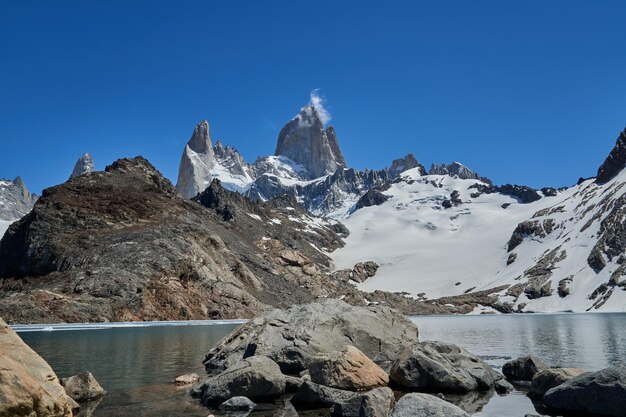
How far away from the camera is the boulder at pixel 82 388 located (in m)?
21.8

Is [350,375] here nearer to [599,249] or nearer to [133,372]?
[133,372]

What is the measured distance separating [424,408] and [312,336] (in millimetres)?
17073

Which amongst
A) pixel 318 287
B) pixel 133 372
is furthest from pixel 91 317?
pixel 318 287

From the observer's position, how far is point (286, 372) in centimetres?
2950

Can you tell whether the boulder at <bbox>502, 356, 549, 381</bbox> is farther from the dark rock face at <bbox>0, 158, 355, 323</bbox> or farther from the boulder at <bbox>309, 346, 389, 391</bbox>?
the dark rock face at <bbox>0, 158, 355, 323</bbox>

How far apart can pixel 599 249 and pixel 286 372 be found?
200 metres

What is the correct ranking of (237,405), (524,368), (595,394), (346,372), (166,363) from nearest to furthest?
(595,394) → (237,405) → (346,372) → (524,368) → (166,363)

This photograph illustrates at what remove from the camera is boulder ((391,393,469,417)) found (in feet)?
47.5

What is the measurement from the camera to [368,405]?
16.7 m

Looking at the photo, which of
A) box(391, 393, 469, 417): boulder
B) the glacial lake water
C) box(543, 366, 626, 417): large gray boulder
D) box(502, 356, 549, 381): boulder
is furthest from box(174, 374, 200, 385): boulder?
box(502, 356, 549, 381): boulder

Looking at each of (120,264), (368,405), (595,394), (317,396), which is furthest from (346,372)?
(120,264)

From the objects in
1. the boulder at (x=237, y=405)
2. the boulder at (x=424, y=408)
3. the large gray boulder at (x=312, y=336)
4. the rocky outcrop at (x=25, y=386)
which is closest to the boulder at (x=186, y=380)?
the large gray boulder at (x=312, y=336)

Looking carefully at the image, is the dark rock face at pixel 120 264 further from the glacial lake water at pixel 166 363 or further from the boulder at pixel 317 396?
the boulder at pixel 317 396

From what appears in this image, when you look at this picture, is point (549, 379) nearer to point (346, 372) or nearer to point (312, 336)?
point (346, 372)
